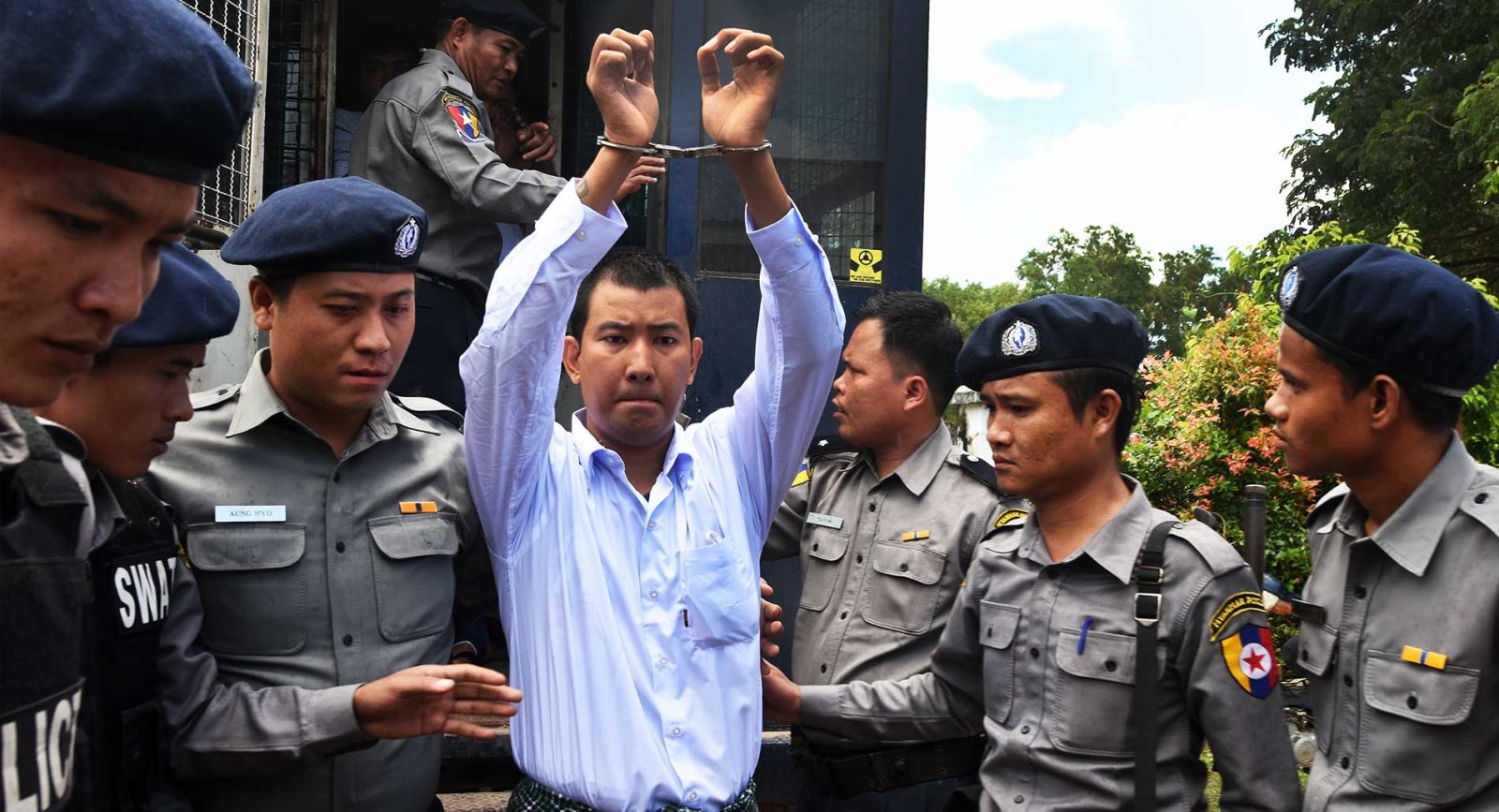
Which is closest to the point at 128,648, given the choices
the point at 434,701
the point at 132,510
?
the point at 132,510

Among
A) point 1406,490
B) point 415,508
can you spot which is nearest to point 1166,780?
point 1406,490

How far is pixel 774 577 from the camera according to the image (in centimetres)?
400

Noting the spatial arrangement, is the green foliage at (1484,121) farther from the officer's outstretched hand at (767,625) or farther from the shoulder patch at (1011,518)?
the officer's outstretched hand at (767,625)

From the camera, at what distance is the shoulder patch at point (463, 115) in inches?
152

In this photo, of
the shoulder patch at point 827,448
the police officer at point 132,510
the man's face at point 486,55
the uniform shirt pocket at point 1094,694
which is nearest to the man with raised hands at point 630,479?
the police officer at point 132,510

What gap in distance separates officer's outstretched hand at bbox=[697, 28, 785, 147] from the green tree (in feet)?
44.1

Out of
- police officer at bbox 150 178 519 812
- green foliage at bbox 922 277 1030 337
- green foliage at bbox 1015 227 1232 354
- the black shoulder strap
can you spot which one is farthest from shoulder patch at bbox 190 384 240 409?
green foliage at bbox 922 277 1030 337

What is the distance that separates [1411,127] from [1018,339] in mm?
15259

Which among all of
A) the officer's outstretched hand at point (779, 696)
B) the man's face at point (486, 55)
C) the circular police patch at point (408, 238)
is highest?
the man's face at point (486, 55)

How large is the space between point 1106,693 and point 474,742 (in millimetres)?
1677

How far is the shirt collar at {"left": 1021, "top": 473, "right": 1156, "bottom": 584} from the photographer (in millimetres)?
2385

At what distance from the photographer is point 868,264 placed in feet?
13.8

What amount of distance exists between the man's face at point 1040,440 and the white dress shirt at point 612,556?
1.40ft

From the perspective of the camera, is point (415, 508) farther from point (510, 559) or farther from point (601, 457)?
point (601, 457)
